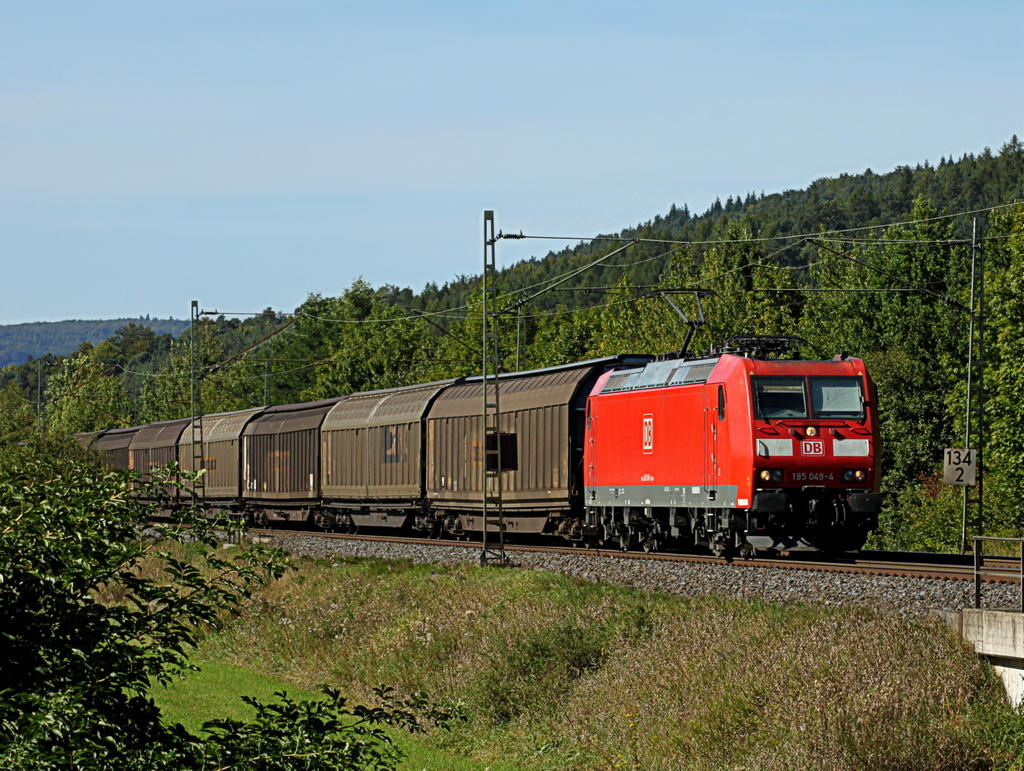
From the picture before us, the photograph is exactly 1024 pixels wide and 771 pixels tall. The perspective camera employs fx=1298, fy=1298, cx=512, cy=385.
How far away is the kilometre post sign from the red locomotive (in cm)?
773

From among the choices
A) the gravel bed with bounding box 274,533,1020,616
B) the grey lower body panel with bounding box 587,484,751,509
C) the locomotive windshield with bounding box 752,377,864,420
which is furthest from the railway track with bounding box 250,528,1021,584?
the locomotive windshield with bounding box 752,377,864,420

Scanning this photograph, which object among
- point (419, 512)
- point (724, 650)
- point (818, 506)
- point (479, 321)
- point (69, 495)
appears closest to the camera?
point (69, 495)

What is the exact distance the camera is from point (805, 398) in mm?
23172

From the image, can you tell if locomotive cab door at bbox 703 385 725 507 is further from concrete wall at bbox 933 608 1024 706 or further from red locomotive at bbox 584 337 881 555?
concrete wall at bbox 933 608 1024 706

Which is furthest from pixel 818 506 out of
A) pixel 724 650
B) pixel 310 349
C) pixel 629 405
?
pixel 310 349

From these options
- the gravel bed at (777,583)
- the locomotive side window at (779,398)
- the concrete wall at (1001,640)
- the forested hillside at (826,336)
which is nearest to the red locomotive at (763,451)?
the locomotive side window at (779,398)

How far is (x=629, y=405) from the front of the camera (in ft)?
87.4

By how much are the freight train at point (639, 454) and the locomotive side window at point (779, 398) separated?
3 cm

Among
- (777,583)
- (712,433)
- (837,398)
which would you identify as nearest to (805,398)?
(837,398)

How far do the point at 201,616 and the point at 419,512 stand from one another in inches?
1175

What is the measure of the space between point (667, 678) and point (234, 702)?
8503 mm

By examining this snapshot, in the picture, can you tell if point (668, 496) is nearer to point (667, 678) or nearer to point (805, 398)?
point (805, 398)

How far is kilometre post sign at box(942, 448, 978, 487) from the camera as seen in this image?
99.2 ft

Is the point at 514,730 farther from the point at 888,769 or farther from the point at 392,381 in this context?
the point at 392,381
